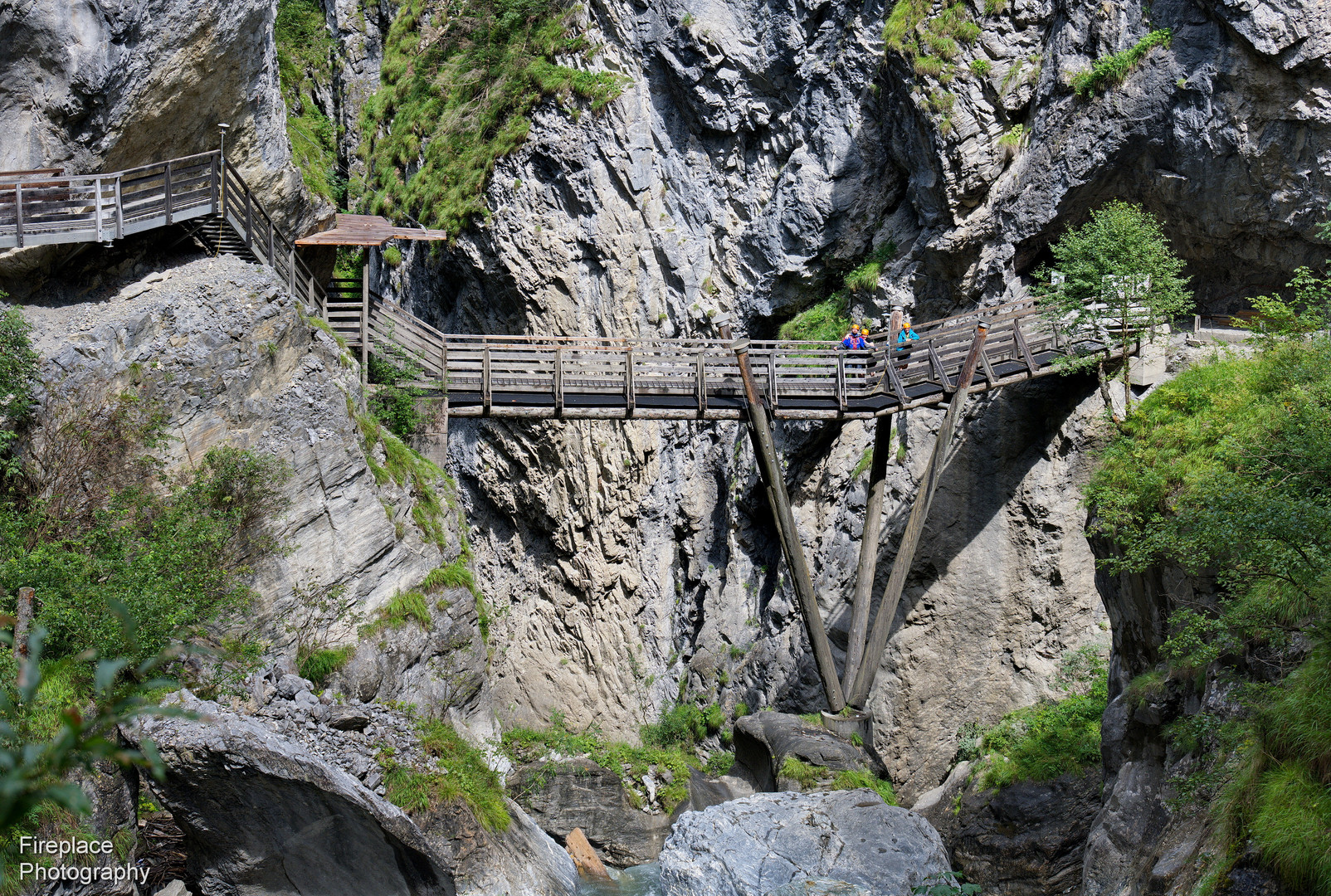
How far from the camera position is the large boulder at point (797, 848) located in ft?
37.7

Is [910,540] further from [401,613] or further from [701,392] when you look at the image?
[401,613]

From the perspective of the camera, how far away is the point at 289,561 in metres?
13.6

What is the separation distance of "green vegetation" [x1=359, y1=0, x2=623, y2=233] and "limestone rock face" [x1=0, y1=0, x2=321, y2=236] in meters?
7.17

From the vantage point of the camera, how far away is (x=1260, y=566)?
920 centimetres

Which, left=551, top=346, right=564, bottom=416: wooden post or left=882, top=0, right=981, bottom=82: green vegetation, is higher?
left=882, top=0, right=981, bottom=82: green vegetation

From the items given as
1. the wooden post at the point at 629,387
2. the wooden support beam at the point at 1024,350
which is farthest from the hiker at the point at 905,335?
the wooden post at the point at 629,387

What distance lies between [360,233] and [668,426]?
336 inches

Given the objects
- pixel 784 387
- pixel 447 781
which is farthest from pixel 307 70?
pixel 447 781

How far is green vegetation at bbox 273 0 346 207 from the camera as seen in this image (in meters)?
28.5

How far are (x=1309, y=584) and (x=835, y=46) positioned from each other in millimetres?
16891

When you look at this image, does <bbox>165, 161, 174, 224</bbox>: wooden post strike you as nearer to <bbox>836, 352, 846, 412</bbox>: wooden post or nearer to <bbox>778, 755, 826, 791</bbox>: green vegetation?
<bbox>836, 352, 846, 412</bbox>: wooden post

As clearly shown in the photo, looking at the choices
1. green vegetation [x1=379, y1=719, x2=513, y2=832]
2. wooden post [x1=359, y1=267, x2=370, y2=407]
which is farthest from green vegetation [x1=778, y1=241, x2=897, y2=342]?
green vegetation [x1=379, y1=719, x2=513, y2=832]

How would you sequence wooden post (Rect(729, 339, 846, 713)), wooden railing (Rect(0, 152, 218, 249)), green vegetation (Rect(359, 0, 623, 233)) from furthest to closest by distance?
green vegetation (Rect(359, 0, 623, 233))
wooden post (Rect(729, 339, 846, 713))
wooden railing (Rect(0, 152, 218, 249))

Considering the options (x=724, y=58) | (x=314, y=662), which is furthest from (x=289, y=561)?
(x=724, y=58)
